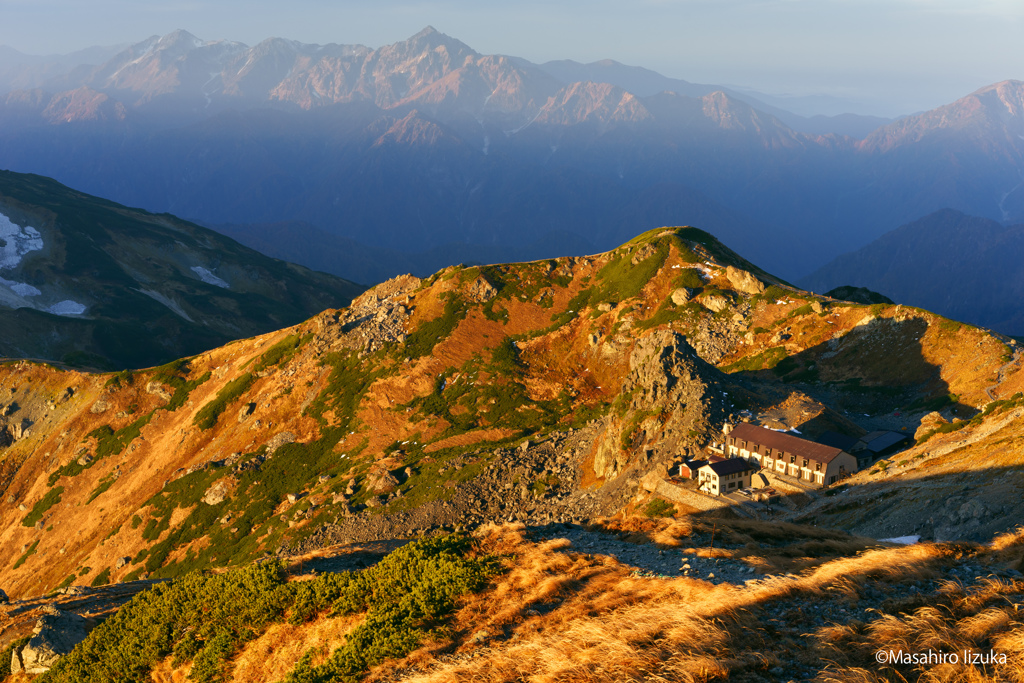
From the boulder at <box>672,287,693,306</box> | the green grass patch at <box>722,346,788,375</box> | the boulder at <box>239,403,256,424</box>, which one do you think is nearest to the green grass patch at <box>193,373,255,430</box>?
the boulder at <box>239,403,256,424</box>

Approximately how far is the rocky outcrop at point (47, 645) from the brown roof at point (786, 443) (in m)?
47.9

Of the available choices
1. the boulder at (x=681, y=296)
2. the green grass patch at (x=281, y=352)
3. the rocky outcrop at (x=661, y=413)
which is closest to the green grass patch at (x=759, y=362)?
the boulder at (x=681, y=296)

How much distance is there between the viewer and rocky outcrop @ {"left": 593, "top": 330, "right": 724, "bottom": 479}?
2298 inches

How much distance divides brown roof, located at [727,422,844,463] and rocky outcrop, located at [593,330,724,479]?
15.3 feet

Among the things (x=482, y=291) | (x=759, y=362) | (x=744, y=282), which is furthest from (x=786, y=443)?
(x=482, y=291)

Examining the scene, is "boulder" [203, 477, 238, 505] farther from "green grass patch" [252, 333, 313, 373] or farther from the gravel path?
the gravel path

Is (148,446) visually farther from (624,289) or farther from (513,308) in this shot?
(624,289)

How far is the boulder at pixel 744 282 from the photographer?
98.2m

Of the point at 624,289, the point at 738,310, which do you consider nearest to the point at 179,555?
the point at 624,289

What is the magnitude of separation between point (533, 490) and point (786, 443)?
24984 mm

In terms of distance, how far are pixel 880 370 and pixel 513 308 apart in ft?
178

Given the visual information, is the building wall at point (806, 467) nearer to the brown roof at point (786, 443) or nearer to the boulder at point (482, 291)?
the brown roof at point (786, 443)

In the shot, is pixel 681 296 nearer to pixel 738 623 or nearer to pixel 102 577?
pixel 738 623

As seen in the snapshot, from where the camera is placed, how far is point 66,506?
91938mm
